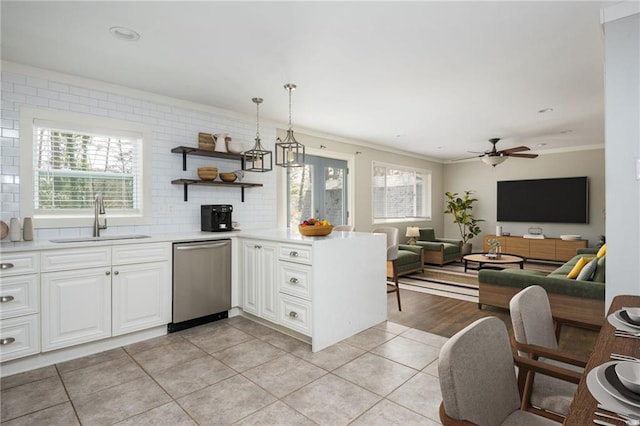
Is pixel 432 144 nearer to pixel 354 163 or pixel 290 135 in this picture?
pixel 354 163

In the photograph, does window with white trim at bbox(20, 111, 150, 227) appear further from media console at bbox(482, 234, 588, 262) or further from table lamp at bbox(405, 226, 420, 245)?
media console at bbox(482, 234, 588, 262)

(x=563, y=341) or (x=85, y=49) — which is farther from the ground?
(x=85, y=49)

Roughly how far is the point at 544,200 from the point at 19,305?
355 inches

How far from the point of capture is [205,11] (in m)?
2.28

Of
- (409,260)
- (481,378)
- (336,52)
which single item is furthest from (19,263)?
(409,260)

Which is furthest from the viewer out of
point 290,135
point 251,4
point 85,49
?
point 290,135

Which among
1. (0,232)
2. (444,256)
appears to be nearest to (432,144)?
(444,256)

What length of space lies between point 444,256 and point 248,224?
4393mm

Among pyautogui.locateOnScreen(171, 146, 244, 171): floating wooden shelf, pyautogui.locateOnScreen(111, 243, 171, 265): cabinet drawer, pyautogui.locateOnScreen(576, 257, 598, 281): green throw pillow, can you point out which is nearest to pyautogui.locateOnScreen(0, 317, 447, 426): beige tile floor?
pyautogui.locateOnScreen(111, 243, 171, 265): cabinet drawer

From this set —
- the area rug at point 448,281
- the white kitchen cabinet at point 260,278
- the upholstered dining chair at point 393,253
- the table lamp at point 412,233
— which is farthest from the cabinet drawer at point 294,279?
the table lamp at point 412,233

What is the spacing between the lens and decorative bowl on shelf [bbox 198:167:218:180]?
160 inches

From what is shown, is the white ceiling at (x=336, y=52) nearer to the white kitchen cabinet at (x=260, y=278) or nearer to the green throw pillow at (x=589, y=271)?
the white kitchen cabinet at (x=260, y=278)

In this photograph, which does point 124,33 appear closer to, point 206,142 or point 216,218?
point 206,142

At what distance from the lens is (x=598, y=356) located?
3.77 feet
